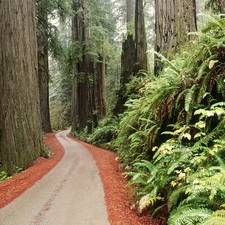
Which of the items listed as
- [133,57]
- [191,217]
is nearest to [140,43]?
[133,57]

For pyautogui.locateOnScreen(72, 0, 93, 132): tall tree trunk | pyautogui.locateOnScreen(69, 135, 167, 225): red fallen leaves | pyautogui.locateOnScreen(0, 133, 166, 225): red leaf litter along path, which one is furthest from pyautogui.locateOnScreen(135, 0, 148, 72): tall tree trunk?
pyautogui.locateOnScreen(69, 135, 167, 225): red fallen leaves

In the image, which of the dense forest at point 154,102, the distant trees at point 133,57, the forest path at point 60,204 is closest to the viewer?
the dense forest at point 154,102

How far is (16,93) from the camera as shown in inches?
330

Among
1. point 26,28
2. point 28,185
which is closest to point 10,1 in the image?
point 26,28

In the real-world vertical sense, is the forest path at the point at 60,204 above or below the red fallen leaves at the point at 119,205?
below

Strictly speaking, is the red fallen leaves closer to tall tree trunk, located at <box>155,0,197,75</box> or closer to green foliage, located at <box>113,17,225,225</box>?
green foliage, located at <box>113,17,225,225</box>

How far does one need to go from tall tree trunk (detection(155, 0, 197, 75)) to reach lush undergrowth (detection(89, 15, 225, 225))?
2040 mm

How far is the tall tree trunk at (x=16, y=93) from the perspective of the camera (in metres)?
8.16

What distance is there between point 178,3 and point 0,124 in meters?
6.95

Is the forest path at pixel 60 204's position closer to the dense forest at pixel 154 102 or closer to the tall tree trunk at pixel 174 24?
the dense forest at pixel 154 102

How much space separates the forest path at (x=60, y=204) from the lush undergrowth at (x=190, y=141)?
81 cm

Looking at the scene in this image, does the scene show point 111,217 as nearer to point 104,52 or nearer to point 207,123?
point 207,123

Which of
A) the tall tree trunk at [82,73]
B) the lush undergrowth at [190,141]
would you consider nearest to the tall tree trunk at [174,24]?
the lush undergrowth at [190,141]

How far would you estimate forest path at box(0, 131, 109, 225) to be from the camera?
11.8 ft
